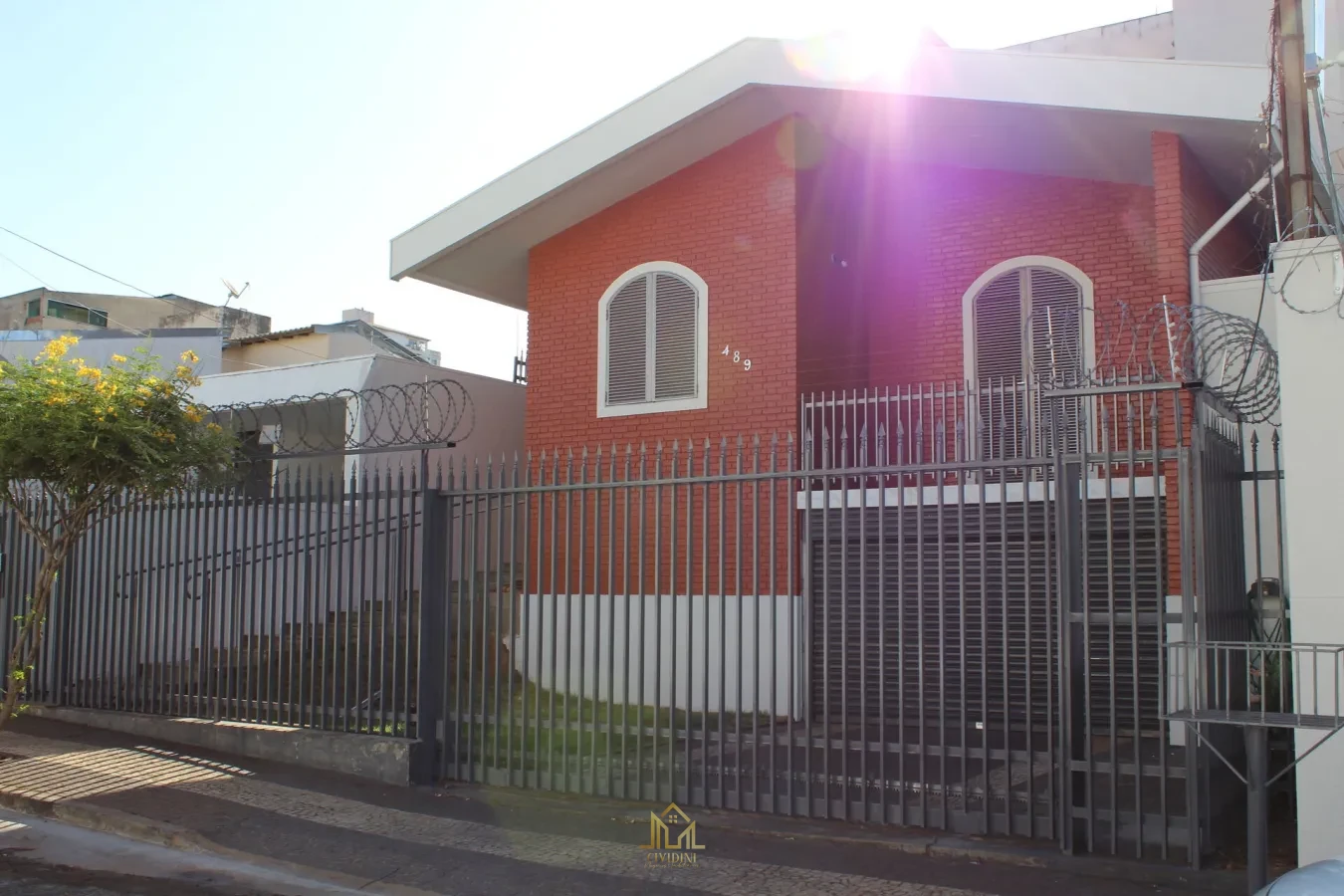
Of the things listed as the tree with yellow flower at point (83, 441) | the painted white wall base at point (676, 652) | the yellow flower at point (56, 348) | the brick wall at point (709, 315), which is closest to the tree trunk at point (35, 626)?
the tree with yellow flower at point (83, 441)

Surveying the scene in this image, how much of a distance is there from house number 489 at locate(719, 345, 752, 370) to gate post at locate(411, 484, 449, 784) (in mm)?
4057

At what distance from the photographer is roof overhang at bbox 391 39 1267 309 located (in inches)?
371

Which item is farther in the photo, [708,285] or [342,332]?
[342,332]

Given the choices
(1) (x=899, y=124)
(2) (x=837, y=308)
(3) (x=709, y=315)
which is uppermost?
(1) (x=899, y=124)

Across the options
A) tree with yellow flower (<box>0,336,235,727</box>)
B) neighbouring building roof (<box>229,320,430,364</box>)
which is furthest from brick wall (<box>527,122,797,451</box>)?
neighbouring building roof (<box>229,320,430,364</box>)

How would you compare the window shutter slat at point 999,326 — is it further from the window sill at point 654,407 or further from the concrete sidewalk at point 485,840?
the concrete sidewalk at point 485,840

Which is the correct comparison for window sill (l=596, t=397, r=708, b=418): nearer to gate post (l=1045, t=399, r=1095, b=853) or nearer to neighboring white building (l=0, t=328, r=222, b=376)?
gate post (l=1045, t=399, r=1095, b=853)

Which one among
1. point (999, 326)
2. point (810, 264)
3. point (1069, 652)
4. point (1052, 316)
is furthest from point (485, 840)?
point (999, 326)

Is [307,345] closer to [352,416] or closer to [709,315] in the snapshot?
[352,416]

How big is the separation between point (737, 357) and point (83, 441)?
5.88 meters

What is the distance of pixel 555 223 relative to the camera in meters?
12.6

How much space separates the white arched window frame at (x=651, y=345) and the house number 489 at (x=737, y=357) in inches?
7.9

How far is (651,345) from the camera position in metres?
12.0

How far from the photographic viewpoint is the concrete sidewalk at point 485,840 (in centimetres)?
568
